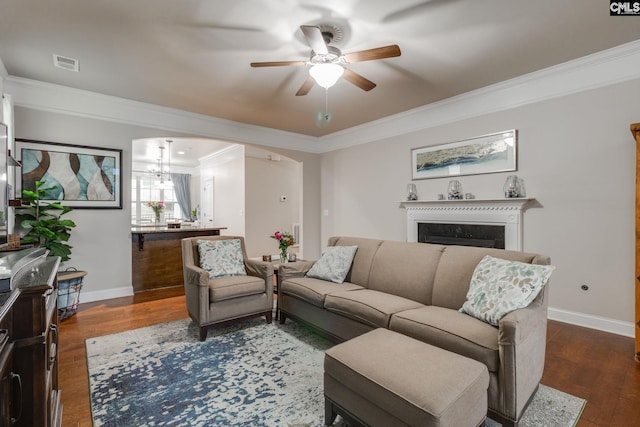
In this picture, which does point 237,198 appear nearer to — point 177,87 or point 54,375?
point 177,87

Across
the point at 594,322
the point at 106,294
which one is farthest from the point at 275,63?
the point at 594,322

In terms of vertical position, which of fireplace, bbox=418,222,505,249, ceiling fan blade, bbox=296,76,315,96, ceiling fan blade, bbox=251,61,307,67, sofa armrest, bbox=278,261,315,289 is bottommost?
sofa armrest, bbox=278,261,315,289

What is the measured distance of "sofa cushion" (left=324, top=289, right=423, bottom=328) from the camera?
2.23 meters

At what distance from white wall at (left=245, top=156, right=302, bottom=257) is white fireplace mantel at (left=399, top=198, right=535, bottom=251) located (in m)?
3.18

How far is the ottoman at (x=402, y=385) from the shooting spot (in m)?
1.29

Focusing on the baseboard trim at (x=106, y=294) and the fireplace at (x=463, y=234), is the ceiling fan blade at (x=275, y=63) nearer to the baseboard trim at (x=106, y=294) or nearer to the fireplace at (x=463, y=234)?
the fireplace at (x=463, y=234)

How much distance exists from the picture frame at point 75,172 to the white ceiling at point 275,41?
2.61 feet

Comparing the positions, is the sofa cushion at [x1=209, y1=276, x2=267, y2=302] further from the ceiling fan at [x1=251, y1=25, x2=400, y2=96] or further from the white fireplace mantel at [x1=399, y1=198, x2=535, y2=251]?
the white fireplace mantel at [x1=399, y1=198, x2=535, y2=251]

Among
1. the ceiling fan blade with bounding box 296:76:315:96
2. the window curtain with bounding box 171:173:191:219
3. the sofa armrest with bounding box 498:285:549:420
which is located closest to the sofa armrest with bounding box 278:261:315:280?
the ceiling fan blade with bounding box 296:76:315:96

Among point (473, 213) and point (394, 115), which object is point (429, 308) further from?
point (394, 115)

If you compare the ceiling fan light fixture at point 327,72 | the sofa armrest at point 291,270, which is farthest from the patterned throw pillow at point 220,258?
the ceiling fan light fixture at point 327,72

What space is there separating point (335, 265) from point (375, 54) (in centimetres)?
196

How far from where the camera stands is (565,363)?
240cm

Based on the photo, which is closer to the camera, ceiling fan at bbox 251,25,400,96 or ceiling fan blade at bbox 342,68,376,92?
ceiling fan at bbox 251,25,400,96
